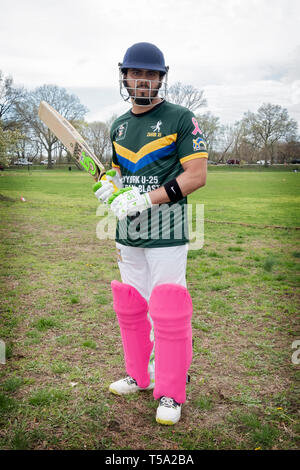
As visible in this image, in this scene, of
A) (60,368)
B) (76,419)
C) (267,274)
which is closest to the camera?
(76,419)

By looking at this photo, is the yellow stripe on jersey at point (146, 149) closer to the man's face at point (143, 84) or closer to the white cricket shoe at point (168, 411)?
the man's face at point (143, 84)

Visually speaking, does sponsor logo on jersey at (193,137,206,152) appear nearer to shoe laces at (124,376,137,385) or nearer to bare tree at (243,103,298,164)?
shoe laces at (124,376,137,385)

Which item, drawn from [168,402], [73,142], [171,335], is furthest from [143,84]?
[168,402]

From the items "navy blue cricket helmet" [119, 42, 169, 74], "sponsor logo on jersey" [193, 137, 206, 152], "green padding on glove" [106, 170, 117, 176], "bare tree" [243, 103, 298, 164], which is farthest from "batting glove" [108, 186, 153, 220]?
"bare tree" [243, 103, 298, 164]

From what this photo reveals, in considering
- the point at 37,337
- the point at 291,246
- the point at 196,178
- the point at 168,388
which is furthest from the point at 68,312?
the point at 291,246

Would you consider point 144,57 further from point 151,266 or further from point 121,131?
point 151,266

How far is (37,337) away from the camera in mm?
3295

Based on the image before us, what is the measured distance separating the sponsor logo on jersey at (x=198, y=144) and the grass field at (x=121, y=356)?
1.61 meters

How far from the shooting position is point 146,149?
2.22 metres

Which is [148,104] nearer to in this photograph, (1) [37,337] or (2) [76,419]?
(2) [76,419]

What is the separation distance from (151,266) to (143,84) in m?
1.11

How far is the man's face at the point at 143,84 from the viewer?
221cm

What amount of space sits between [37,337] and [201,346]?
4.77ft

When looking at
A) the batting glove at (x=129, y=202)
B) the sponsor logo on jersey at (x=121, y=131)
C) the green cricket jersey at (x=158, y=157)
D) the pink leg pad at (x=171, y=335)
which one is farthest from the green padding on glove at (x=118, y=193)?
the pink leg pad at (x=171, y=335)
